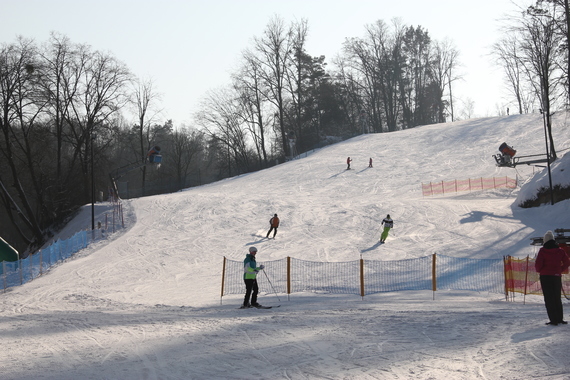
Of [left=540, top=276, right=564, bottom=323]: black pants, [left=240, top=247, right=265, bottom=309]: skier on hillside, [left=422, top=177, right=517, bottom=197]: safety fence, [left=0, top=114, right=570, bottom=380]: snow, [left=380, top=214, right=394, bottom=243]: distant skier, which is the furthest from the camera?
[left=422, top=177, right=517, bottom=197]: safety fence

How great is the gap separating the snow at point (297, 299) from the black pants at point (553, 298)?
0.98 feet

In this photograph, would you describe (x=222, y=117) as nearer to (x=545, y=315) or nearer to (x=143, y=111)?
(x=143, y=111)

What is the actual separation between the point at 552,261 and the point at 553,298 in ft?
2.08

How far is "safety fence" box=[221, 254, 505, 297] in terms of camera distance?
16578 millimetres

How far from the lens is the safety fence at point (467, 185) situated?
39.7m

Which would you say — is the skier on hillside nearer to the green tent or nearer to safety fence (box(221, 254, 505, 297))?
safety fence (box(221, 254, 505, 297))

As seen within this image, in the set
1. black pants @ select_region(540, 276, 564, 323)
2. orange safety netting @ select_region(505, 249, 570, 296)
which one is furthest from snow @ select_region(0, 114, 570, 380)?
orange safety netting @ select_region(505, 249, 570, 296)

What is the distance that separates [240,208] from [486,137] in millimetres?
32022

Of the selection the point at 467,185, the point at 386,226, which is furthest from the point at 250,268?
the point at 467,185

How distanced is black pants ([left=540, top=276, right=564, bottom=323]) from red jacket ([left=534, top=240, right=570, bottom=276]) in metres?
0.12

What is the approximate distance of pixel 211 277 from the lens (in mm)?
21094

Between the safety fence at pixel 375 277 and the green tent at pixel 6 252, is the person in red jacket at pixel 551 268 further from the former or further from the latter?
the green tent at pixel 6 252

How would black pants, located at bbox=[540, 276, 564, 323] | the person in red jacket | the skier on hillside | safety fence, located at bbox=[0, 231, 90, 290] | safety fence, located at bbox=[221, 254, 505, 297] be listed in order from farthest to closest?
safety fence, located at bbox=[0, 231, 90, 290], safety fence, located at bbox=[221, 254, 505, 297], the skier on hillside, the person in red jacket, black pants, located at bbox=[540, 276, 564, 323]

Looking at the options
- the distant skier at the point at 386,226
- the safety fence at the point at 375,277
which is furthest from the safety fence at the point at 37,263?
the distant skier at the point at 386,226
